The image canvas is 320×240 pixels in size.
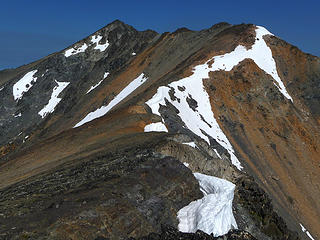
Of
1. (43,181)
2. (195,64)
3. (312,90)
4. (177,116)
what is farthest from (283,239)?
(312,90)

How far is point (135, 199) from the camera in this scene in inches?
640

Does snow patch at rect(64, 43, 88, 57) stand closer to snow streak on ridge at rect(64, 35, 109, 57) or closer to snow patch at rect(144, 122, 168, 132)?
snow streak on ridge at rect(64, 35, 109, 57)

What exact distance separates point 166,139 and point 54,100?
233 ft

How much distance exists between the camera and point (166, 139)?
23.8m

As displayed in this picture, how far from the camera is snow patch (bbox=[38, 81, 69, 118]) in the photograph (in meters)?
88.0

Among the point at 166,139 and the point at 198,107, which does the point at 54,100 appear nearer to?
the point at 198,107

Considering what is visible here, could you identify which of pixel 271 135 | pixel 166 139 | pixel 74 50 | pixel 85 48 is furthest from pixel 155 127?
pixel 74 50

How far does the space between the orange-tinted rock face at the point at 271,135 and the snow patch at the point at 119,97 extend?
44.6ft

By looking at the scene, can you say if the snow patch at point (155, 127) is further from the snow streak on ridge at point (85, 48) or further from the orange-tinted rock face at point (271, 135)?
the snow streak on ridge at point (85, 48)

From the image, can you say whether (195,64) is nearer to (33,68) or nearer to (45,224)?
(45,224)

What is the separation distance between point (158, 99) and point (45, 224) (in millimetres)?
33289

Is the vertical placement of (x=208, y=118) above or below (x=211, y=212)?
above

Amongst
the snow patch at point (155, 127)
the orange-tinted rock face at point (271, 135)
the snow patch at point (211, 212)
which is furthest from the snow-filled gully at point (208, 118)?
the orange-tinted rock face at point (271, 135)

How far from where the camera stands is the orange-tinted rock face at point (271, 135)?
162 ft
